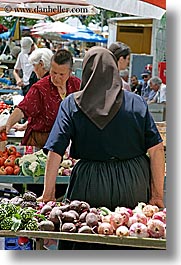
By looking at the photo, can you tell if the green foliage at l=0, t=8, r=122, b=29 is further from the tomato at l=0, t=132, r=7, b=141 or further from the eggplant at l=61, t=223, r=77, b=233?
the eggplant at l=61, t=223, r=77, b=233

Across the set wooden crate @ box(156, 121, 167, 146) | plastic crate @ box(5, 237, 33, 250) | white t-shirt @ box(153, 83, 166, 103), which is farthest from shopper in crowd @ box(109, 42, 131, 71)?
plastic crate @ box(5, 237, 33, 250)

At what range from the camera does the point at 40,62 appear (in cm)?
439

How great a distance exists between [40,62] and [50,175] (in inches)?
22.2

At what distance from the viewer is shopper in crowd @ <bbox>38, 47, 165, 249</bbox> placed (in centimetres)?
431

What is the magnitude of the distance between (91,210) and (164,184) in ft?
1.31

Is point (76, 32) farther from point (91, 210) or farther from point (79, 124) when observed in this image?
point (91, 210)

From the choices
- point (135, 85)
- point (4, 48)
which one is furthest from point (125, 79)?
point (4, 48)

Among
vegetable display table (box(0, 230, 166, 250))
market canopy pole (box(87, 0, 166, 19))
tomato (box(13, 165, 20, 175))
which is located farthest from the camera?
tomato (box(13, 165, 20, 175))

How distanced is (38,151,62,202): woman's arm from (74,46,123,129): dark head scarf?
0.88 feet

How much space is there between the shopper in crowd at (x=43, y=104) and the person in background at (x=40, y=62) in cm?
2

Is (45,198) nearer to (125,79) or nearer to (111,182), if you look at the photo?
(111,182)

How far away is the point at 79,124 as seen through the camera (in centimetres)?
432

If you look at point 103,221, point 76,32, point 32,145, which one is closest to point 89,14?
point 76,32

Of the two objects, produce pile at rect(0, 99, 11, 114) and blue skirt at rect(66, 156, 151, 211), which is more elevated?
produce pile at rect(0, 99, 11, 114)
